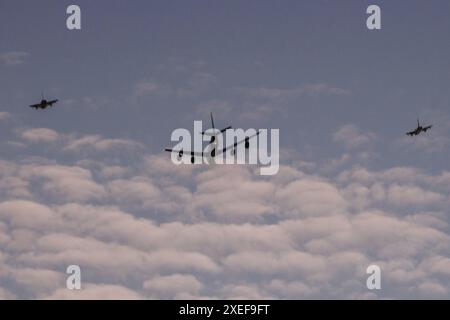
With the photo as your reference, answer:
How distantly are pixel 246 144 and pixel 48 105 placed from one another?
43.4 m
